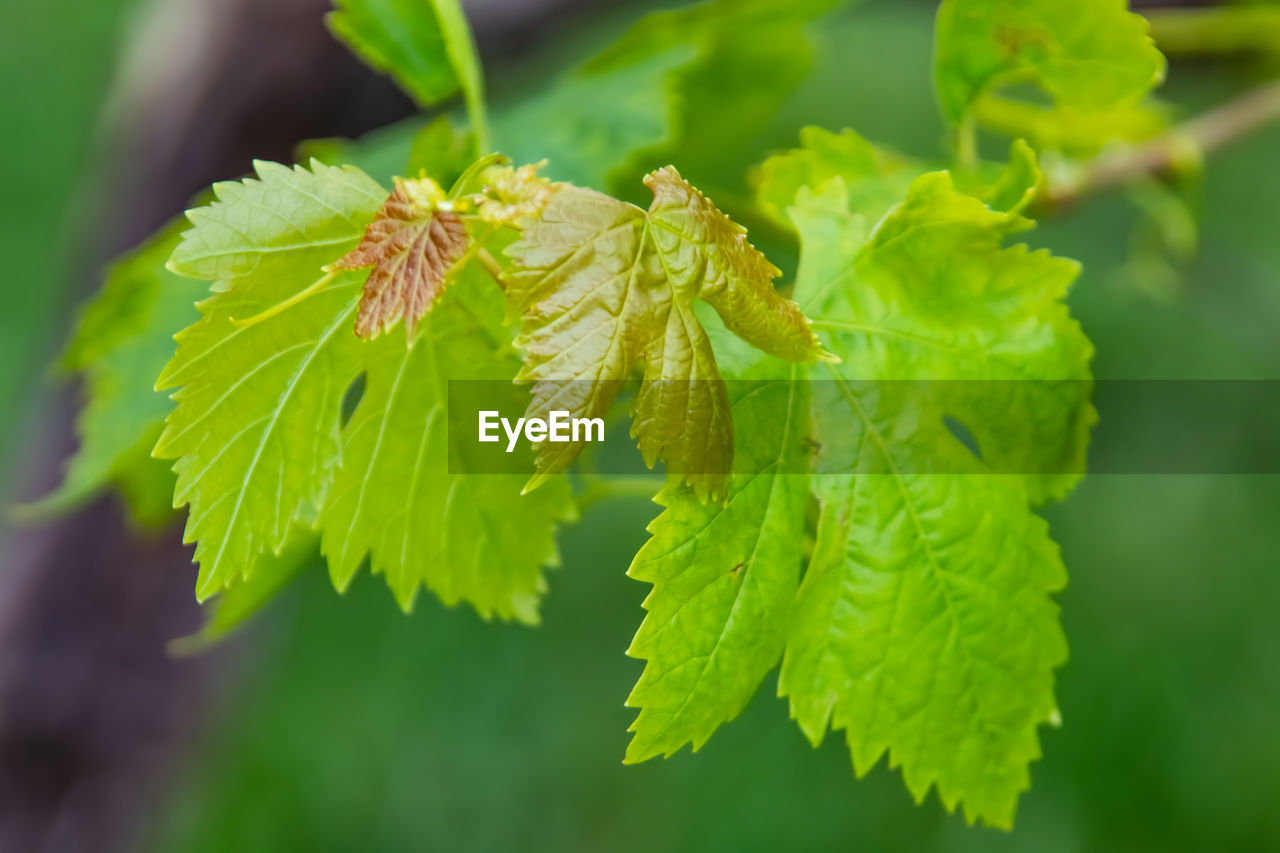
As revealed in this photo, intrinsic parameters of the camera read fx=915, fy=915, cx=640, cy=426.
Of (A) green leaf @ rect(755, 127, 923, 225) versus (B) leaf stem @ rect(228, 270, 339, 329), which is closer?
(B) leaf stem @ rect(228, 270, 339, 329)

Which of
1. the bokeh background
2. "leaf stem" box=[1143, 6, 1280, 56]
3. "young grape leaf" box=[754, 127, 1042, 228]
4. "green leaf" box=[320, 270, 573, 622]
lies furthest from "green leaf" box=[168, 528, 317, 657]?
"leaf stem" box=[1143, 6, 1280, 56]

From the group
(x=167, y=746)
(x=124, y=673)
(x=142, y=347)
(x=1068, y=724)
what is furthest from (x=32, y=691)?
(x=1068, y=724)

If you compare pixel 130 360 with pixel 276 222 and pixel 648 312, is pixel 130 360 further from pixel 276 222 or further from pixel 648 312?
pixel 648 312

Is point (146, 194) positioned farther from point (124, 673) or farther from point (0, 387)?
point (0, 387)

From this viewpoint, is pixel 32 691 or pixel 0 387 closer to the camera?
pixel 32 691

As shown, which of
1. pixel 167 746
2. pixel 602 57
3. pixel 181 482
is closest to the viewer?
pixel 181 482

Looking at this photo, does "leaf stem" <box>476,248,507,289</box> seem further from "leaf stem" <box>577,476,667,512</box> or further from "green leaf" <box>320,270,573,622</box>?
"leaf stem" <box>577,476,667,512</box>
